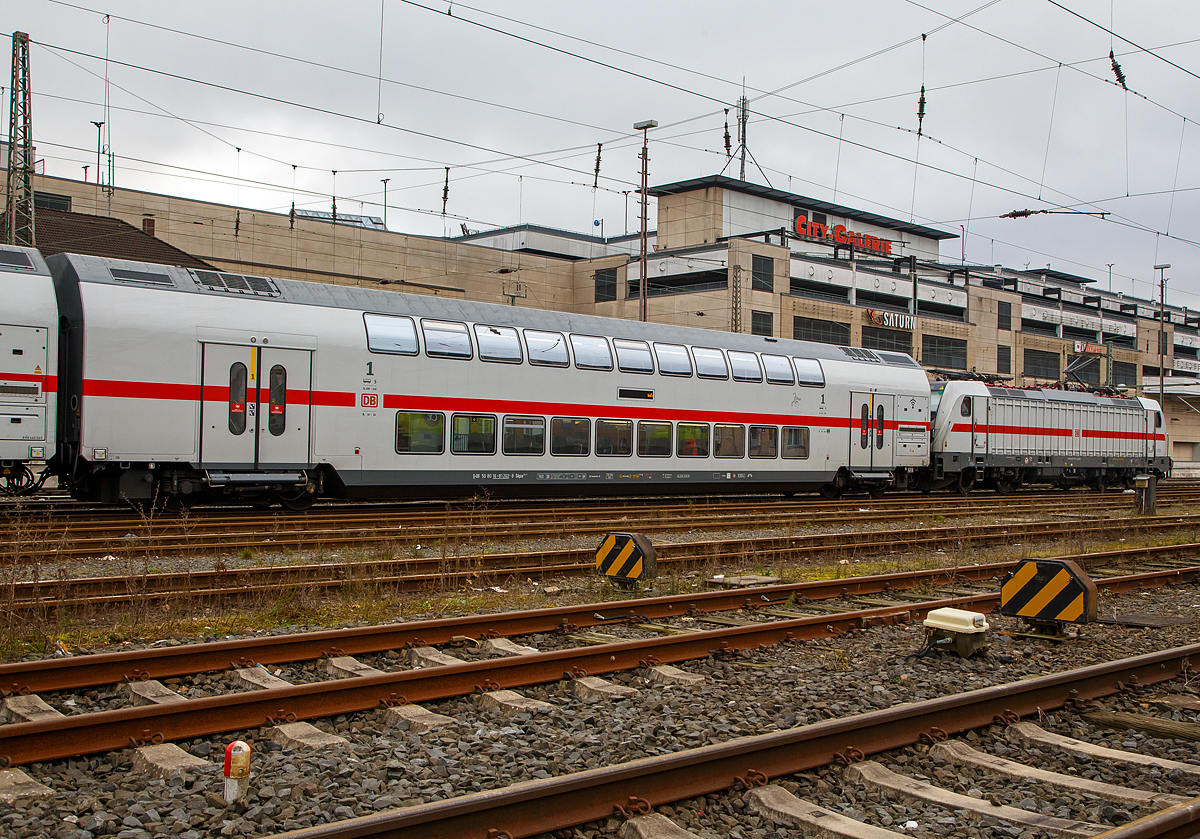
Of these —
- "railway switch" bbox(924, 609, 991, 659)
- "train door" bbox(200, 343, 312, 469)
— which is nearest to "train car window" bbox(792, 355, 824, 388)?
"train door" bbox(200, 343, 312, 469)

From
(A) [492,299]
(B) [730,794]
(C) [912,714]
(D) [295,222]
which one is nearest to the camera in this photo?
(B) [730,794]

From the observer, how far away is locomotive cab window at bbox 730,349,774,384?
22516 mm

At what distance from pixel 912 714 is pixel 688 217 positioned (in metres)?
65.0

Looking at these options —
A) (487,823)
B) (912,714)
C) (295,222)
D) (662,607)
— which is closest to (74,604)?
(662,607)

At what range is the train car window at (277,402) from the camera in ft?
53.0

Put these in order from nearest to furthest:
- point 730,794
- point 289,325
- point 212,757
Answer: point 730,794
point 212,757
point 289,325

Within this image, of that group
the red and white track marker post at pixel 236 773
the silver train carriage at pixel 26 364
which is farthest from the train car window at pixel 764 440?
the red and white track marker post at pixel 236 773

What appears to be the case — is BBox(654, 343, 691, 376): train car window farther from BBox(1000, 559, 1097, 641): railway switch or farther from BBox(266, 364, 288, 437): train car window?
BBox(1000, 559, 1097, 641): railway switch

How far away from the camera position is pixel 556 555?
1336 cm

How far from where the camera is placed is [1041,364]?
79.2m

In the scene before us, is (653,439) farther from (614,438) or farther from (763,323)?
(763,323)

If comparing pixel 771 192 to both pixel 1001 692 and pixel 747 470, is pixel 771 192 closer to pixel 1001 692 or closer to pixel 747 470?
pixel 747 470

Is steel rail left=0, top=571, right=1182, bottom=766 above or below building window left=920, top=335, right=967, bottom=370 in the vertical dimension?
below

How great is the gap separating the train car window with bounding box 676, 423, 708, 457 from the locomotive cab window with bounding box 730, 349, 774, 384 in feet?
5.17
